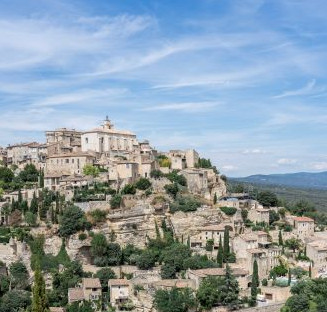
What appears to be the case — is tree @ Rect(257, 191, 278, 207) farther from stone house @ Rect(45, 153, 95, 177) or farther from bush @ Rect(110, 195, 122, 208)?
stone house @ Rect(45, 153, 95, 177)

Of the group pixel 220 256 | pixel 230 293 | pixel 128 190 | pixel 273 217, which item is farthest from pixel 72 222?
pixel 273 217

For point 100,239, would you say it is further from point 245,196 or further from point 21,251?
point 245,196

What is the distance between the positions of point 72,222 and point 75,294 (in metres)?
9.37

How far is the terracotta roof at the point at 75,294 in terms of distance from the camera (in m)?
41.4

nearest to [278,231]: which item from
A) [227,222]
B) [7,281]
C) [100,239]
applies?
[227,222]

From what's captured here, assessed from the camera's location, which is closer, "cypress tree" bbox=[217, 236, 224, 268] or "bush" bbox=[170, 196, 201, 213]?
"cypress tree" bbox=[217, 236, 224, 268]

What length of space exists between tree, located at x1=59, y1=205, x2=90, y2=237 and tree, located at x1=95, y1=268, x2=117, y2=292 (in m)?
6.01

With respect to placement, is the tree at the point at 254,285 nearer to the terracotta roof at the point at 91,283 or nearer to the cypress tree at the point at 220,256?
the cypress tree at the point at 220,256

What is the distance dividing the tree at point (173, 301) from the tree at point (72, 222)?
39.8 feet

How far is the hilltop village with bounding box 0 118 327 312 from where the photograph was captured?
42219mm

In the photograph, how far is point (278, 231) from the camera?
2146 inches

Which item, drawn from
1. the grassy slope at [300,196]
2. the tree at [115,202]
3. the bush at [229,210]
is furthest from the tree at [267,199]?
the grassy slope at [300,196]

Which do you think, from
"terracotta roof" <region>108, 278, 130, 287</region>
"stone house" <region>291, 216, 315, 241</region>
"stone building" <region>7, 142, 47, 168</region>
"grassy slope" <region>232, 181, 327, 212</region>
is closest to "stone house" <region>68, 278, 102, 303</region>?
"terracotta roof" <region>108, 278, 130, 287</region>

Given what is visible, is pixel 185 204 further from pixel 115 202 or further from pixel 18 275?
pixel 18 275
